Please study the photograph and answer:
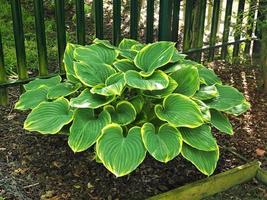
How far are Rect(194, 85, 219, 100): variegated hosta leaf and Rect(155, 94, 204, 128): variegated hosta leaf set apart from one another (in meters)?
0.25

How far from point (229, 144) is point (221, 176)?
58 centimetres

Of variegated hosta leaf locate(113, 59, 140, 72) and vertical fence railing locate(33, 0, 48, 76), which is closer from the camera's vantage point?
variegated hosta leaf locate(113, 59, 140, 72)

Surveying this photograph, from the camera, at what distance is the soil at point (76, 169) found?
289cm

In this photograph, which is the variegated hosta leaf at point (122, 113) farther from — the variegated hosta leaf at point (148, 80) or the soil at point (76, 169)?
the soil at point (76, 169)

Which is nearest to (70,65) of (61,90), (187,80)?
(61,90)

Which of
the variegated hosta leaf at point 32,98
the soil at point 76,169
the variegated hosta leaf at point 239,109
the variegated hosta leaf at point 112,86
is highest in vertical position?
the variegated hosta leaf at point 112,86

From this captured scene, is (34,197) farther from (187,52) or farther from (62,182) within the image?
(187,52)

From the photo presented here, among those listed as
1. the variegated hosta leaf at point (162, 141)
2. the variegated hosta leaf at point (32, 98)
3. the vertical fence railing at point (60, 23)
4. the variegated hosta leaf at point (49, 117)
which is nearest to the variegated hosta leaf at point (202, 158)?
the variegated hosta leaf at point (162, 141)

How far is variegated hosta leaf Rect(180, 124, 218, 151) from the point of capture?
9.02 feet

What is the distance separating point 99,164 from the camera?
3.12 m

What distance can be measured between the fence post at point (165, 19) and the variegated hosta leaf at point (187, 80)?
1.34 meters

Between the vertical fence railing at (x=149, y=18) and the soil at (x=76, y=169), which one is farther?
the vertical fence railing at (x=149, y=18)

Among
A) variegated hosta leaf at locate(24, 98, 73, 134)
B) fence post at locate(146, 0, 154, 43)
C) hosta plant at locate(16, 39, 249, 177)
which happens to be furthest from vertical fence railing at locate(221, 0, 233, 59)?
variegated hosta leaf at locate(24, 98, 73, 134)

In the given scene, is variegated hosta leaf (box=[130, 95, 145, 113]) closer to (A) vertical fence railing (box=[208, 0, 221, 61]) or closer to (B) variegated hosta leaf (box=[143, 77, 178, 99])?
(B) variegated hosta leaf (box=[143, 77, 178, 99])
